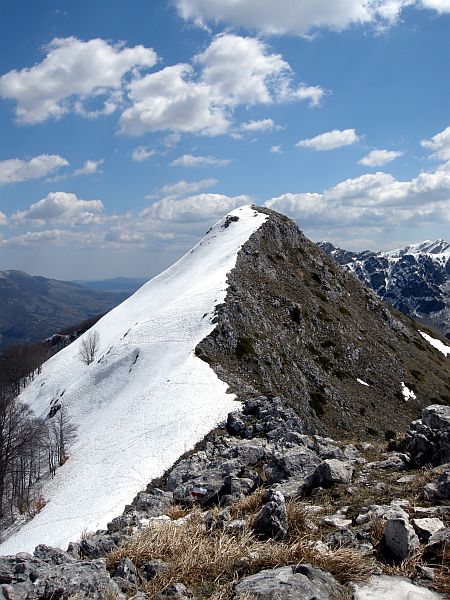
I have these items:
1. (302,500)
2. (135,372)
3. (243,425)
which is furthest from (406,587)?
(135,372)

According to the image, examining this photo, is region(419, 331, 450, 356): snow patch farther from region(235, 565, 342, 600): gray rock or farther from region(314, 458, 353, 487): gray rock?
region(235, 565, 342, 600): gray rock

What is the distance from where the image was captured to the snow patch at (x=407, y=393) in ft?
258

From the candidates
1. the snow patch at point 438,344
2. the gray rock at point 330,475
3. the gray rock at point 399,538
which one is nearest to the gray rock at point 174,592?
the gray rock at point 399,538

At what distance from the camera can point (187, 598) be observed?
21.1 ft

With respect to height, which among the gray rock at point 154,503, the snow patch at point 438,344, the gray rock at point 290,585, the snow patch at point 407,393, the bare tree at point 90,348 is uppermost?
the gray rock at point 290,585

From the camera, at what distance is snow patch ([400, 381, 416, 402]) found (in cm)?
7877

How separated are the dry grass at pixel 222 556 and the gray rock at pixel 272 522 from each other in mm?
152

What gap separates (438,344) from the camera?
12394cm

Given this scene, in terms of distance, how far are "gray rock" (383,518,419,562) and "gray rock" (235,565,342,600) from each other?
4.19ft

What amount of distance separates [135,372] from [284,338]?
2422 centimetres

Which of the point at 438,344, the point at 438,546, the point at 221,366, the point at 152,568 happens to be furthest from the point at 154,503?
the point at 438,344

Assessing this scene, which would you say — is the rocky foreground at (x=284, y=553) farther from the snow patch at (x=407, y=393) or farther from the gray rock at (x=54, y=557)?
the snow patch at (x=407, y=393)

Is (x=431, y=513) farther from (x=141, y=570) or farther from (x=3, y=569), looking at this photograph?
(x=3, y=569)

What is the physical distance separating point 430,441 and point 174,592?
35.4 feet
